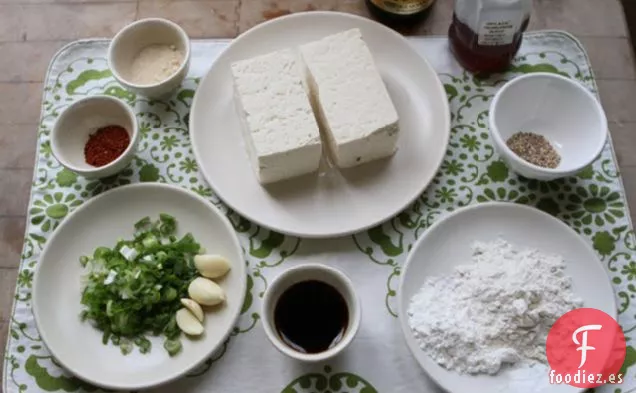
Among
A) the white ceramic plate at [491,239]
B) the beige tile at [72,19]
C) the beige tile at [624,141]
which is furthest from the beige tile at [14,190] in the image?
the beige tile at [624,141]

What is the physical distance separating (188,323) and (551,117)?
2.69 feet

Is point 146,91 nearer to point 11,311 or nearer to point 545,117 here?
point 11,311

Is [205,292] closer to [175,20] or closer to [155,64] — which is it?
[155,64]

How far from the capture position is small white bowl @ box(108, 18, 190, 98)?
1.39 meters

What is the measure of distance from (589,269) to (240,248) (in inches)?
24.8

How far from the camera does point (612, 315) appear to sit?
120cm

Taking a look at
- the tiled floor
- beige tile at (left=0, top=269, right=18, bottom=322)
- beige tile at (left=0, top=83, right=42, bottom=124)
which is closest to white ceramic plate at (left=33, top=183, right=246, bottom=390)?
beige tile at (left=0, top=269, right=18, bottom=322)

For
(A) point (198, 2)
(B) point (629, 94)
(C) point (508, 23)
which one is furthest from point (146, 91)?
(B) point (629, 94)

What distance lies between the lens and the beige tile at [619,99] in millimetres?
1447

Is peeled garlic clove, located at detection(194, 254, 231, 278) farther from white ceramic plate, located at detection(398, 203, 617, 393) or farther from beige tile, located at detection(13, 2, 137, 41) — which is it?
beige tile, located at detection(13, 2, 137, 41)

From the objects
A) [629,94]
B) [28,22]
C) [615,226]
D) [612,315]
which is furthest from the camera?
[28,22]

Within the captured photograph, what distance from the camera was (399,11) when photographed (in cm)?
149

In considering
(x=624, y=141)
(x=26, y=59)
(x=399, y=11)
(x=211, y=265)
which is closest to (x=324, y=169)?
(x=211, y=265)

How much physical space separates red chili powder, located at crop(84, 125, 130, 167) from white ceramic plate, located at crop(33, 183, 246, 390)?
8cm
